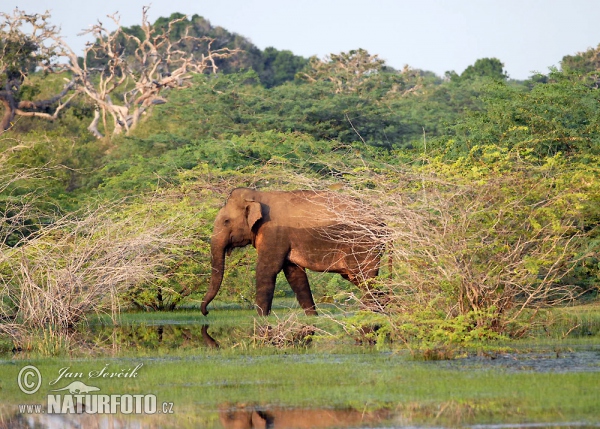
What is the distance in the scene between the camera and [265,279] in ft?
57.3

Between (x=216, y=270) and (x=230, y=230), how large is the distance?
2.16 feet

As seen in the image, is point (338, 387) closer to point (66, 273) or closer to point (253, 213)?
point (66, 273)

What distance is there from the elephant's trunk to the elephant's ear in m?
0.66

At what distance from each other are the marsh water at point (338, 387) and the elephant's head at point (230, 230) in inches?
125

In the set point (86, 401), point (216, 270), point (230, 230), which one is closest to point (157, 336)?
point (216, 270)

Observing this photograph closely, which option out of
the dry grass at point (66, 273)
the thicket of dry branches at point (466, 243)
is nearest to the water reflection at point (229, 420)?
the thicket of dry branches at point (466, 243)

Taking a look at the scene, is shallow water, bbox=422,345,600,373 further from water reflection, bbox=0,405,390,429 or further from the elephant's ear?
the elephant's ear

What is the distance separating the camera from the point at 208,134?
32906mm

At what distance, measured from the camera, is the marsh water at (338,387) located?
29.8ft

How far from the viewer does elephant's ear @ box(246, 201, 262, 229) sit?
17.3 metres

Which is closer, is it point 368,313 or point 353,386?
point 353,386

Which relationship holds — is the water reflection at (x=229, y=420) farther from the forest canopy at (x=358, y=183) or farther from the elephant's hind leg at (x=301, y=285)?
the elephant's hind leg at (x=301, y=285)

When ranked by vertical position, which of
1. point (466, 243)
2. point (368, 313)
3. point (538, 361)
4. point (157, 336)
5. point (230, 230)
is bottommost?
point (157, 336)

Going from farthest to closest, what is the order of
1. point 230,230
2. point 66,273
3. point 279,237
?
point 230,230 < point 279,237 < point 66,273
